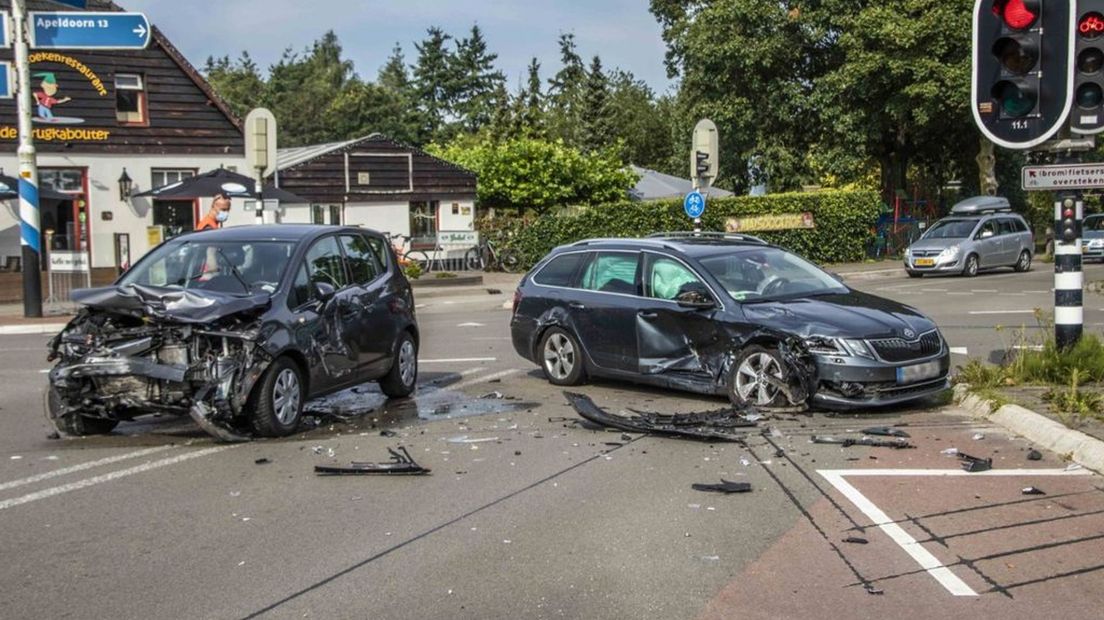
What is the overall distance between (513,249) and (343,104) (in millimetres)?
54260

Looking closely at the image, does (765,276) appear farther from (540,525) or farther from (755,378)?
(540,525)

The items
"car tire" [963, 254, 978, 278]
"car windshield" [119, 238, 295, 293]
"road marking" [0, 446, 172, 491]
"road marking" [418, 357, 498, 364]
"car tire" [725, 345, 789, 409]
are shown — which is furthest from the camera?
"car tire" [963, 254, 978, 278]

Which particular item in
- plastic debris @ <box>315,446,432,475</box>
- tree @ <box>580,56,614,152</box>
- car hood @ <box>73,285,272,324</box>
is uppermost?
tree @ <box>580,56,614,152</box>

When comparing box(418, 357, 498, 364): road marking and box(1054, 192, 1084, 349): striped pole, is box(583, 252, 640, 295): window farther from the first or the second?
box(1054, 192, 1084, 349): striped pole

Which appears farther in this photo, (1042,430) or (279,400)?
(279,400)

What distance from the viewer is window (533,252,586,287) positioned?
11508 millimetres

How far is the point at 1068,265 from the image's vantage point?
31.7 feet

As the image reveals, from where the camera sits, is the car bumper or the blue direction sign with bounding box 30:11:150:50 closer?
the car bumper

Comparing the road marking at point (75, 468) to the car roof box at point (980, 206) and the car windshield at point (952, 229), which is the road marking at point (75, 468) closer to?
the car windshield at point (952, 229)

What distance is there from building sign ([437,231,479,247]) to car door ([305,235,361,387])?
2196 centimetres

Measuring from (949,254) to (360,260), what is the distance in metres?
23.0

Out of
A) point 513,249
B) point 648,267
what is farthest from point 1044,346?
point 513,249

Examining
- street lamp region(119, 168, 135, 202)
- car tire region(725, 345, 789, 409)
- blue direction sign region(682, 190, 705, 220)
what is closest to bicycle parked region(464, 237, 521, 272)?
blue direction sign region(682, 190, 705, 220)

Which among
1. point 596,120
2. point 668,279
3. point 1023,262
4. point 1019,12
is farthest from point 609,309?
point 596,120
